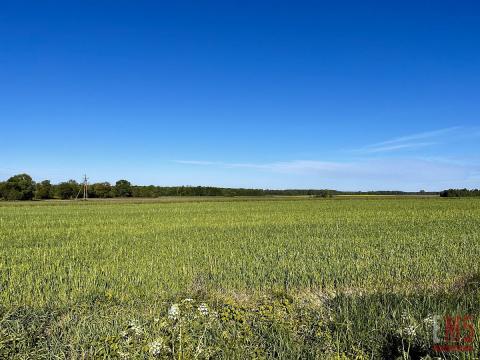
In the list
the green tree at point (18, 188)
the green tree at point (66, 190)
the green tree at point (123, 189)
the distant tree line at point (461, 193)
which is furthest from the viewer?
the green tree at point (123, 189)

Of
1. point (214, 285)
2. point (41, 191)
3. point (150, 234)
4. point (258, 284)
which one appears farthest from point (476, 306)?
point (41, 191)

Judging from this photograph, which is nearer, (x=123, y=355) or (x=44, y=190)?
(x=123, y=355)

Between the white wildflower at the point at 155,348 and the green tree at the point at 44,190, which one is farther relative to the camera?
the green tree at the point at 44,190

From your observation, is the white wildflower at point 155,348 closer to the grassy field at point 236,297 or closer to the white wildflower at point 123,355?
the grassy field at point 236,297

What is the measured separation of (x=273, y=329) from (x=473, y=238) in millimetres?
18430

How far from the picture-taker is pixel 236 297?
9617mm

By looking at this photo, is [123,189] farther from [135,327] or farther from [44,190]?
[135,327]

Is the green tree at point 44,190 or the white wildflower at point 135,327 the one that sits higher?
the green tree at point 44,190

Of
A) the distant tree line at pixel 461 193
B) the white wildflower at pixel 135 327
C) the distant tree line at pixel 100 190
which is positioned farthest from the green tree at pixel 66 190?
the white wildflower at pixel 135 327

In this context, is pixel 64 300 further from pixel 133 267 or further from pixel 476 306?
pixel 476 306

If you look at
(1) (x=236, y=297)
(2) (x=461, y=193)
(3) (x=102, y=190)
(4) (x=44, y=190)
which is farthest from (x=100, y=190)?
(1) (x=236, y=297)

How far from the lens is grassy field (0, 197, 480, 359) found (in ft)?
19.2

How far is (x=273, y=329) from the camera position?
6.66 m

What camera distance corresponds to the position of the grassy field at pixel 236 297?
230 inches
